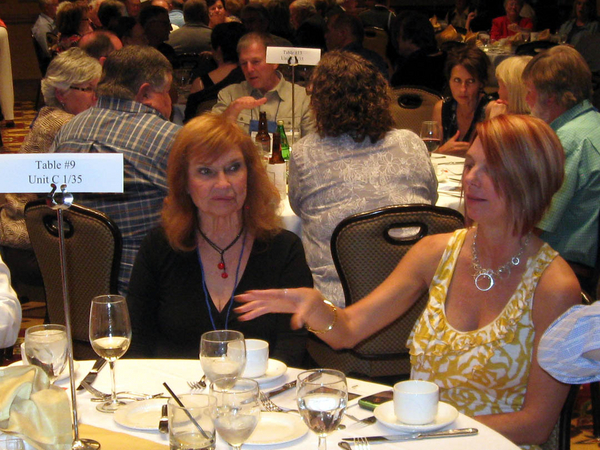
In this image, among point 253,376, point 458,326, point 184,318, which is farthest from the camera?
point 184,318

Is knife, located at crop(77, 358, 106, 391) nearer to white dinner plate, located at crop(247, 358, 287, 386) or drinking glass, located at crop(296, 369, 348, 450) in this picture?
white dinner plate, located at crop(247, 358, 287, 386)

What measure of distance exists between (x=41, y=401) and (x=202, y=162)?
1.30 meters

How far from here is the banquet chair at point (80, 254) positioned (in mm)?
2732

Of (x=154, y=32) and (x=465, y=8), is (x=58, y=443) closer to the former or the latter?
(x=154, y=32)

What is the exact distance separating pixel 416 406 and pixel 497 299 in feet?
1.82

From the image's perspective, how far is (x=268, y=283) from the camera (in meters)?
2.39

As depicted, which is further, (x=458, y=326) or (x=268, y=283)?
(x=268, y=283)

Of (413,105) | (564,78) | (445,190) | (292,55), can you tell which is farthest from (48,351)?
(413,105)

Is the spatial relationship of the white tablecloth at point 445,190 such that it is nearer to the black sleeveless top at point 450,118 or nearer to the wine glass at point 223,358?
the black sleeveless top at point 450,118

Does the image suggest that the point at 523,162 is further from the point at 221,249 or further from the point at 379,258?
the point at 221,249

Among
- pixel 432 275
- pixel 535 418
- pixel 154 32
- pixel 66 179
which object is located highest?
pixel 154 32

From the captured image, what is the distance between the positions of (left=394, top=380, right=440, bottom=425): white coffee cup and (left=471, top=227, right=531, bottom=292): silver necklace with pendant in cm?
53

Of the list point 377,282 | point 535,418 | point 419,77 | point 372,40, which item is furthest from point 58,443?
point 372,40

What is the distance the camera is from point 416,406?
149cm
